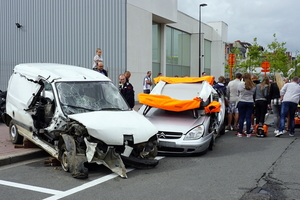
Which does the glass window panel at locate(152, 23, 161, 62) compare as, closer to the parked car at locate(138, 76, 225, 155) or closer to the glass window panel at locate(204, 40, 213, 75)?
the glass window panel at locate(204, 40, 213, 75)

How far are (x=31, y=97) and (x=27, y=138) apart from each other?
0.91 m

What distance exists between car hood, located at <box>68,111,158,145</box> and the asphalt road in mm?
672

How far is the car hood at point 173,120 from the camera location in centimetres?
788

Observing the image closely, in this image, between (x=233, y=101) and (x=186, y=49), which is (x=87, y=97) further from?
(x=186, y=49)

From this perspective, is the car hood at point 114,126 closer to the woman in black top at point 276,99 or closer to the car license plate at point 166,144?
the car license plate at point 166,144

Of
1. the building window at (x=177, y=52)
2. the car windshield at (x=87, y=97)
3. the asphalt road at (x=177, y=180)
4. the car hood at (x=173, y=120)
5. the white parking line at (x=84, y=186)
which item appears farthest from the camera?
the building window at (x=177, y=52)

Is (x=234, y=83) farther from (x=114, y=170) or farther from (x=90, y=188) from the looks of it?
(x=90, y=188)

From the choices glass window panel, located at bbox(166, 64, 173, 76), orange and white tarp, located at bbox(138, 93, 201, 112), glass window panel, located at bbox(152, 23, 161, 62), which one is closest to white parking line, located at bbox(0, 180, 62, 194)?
orange and white tarp, located at bbox(138, 93, 201, 112)

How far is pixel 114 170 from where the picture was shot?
242 inches

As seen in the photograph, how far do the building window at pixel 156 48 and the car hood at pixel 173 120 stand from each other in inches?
758

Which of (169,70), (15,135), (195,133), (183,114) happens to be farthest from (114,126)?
(169,70)

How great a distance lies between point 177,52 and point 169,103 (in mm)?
25900

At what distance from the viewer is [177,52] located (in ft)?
111

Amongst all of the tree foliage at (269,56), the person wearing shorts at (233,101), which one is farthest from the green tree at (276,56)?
the person wearing shorts at (233,101)
